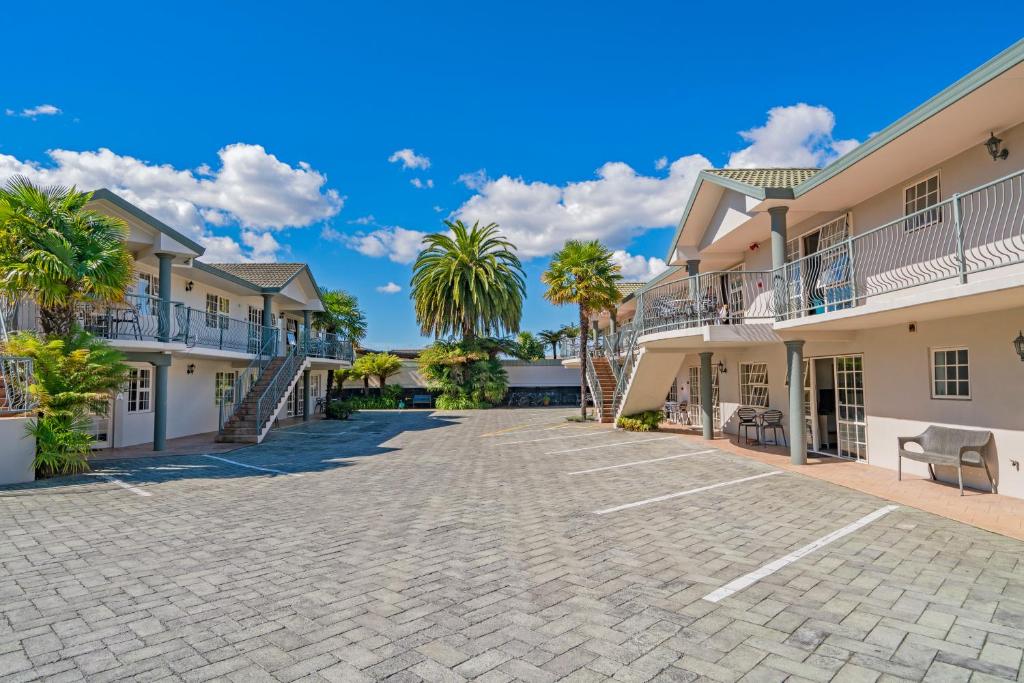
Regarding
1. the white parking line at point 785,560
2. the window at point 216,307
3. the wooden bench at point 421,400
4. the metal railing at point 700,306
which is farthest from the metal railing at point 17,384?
the wooden bench at point 421,400

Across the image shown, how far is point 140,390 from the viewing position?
17125mm

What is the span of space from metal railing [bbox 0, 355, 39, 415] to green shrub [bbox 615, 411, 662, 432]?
1590 centimetres

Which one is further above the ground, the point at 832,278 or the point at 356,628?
the point at 832,278

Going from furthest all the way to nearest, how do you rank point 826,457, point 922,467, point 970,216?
point 826,457 → point 922,467 → point 970,216

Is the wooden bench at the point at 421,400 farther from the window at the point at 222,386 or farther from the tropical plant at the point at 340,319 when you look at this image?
the window at the point at 222,386

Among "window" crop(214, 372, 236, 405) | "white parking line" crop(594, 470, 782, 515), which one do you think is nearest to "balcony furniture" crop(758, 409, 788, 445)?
"white parking line" crop(594, 470, 782, 515)

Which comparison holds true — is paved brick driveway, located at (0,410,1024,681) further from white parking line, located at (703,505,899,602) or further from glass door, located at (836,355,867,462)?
glass door, located at (836,355,867,462)

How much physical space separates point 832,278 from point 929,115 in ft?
14.3

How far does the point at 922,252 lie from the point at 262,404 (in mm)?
18035

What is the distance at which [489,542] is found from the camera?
21.4 feet

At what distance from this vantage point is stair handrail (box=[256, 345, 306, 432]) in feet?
57.4

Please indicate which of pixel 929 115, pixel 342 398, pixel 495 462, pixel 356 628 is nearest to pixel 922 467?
pixel 929 115

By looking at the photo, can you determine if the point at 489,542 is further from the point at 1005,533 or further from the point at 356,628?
the point at 1005,533

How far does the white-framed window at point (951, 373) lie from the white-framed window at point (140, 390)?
20.4 meters
